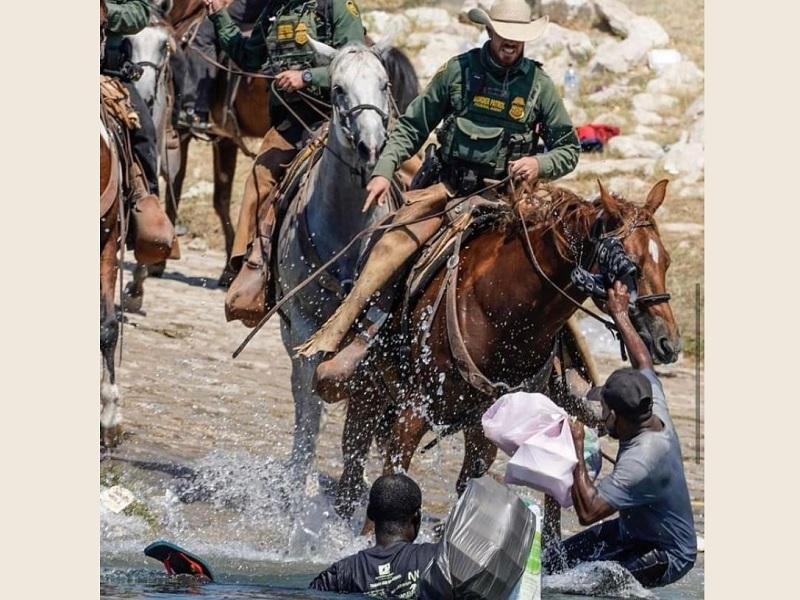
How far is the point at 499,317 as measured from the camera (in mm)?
11602

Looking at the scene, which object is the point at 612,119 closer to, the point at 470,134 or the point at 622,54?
the point at 622,54

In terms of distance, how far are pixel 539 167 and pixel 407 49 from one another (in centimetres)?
1486

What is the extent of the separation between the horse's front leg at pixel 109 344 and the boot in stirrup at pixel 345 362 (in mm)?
2152

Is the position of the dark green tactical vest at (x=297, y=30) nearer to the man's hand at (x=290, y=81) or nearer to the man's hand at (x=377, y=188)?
the man's hand at (x=290, y=81)

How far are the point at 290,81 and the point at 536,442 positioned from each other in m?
4.33

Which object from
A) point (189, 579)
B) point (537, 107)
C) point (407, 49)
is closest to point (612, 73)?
point (407, 49)

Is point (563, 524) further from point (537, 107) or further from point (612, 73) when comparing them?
point (612, 73)

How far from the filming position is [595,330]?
18.5 m

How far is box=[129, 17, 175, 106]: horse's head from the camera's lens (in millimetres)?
16766

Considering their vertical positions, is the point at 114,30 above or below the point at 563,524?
above

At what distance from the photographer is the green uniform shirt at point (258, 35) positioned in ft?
43.9

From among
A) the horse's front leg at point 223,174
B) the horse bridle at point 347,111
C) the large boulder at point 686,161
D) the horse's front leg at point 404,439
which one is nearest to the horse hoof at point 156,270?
the horse's front leg at point 223,174

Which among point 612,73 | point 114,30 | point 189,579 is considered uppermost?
point 114,30

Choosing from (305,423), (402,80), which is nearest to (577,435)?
(305,423)
